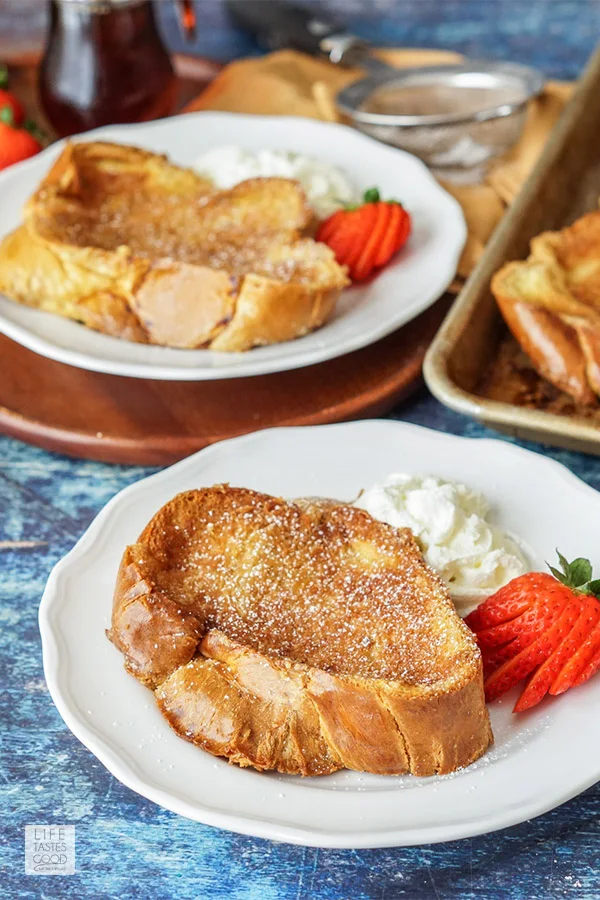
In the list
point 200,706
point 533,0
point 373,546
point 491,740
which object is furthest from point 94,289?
point 533,0

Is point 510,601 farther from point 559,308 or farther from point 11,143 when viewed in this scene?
point 11,143

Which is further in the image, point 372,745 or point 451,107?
point 451,107

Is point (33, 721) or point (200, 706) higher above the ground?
point (200, 706)

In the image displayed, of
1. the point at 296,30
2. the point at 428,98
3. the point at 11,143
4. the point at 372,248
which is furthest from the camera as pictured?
the point at 296,30

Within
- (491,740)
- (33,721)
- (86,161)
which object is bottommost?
(33,721)

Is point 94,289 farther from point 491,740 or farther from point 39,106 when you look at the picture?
point 491,740

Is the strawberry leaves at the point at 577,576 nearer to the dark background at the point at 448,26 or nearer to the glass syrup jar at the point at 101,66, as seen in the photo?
the glass syrup jar at the point at 101,66

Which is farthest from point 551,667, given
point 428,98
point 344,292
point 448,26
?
point 448,26
